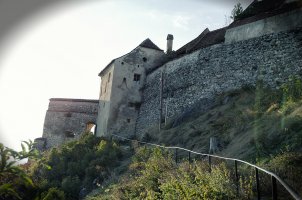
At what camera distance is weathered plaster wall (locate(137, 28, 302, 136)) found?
630 inches

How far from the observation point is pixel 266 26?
17.5m

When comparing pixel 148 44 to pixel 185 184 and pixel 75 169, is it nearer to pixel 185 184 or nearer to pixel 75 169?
pixel 75 169

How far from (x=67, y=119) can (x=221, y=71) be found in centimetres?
1718

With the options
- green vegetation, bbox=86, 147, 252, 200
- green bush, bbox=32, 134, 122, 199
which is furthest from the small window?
green vegetation, bbox=86, 147, 252, 200

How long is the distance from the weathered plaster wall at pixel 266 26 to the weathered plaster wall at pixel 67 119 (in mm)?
16126

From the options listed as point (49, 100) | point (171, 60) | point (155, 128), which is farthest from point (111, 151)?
point (49, 100)

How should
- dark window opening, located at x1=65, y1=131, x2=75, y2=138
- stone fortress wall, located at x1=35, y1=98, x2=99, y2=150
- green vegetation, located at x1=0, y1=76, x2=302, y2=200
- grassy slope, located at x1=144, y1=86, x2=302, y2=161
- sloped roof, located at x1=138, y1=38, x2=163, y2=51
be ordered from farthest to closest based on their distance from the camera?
dark window opening, located at x1=65, y1=131, x2=75, y2=138, stone fortress wall, located at x1=35, y1=98, x2=99, y2=150, sloped roof, located at x1=138, y1=38, x2=163, y2=51, grassy slope, located at x1=144, y1=86, x2=302, y2=161, green vegetation, located at x1=0, y1=76, x2=302, y2=200

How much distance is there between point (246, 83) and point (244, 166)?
10.1 metres

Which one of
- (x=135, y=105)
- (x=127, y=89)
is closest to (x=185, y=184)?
(x=135, y=105)

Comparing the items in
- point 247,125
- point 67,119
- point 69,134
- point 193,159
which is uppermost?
point 67,119

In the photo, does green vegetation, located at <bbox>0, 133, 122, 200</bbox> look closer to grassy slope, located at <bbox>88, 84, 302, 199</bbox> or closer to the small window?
grassy slope, located at <bbox>88, 84, 302, 199</bbox>

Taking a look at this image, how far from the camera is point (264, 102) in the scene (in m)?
14.4

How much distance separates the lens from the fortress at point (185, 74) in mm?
16453

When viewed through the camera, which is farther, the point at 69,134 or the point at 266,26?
the point at 69,134
